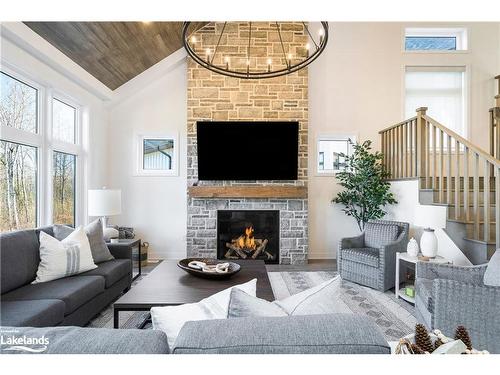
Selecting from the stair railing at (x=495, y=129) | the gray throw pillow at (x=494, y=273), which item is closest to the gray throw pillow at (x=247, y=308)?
the gray throw pillow at (x=494, y=273)

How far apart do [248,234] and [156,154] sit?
2185 millimetres

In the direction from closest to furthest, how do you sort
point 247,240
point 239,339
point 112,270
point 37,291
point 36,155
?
point 239,339
point 37,291
point 112,270
point 36,155
point 247,240

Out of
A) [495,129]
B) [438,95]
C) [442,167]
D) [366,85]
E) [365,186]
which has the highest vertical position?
[366,85]

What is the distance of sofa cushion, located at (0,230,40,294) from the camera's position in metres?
2.19

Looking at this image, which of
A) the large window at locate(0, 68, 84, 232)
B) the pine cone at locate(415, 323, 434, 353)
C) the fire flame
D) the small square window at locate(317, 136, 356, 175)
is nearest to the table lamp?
the large window at locate(0, 68, 84, 232)

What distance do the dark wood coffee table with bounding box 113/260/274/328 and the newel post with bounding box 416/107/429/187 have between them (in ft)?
9.12

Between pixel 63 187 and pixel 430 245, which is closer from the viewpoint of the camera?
pixel 430 245

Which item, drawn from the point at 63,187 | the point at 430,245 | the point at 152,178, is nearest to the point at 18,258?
the point at 63,187

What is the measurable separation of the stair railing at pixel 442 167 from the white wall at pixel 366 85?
55cm

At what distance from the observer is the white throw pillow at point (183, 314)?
3.36ft

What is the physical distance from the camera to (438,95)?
5246 millimetres

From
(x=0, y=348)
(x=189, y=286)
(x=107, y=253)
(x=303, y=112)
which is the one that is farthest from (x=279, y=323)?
(x=303, y=112)

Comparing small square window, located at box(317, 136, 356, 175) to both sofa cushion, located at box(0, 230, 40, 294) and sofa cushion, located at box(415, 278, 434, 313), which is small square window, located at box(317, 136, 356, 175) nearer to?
sofa cushion, located at box(415, 278, 434, 313)

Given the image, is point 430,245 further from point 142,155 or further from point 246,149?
point 142,155
